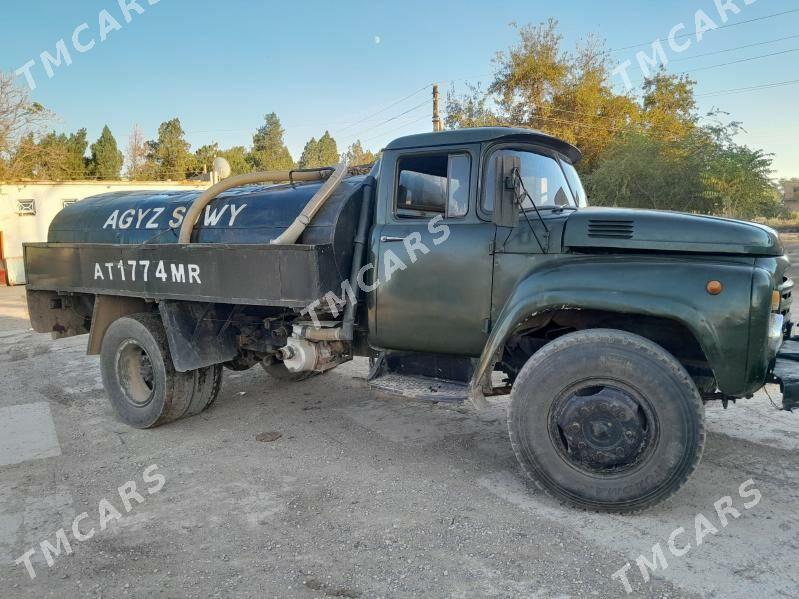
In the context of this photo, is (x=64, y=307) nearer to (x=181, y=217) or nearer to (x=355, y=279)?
(x=181, y=217)

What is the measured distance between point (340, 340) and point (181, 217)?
1.94 m

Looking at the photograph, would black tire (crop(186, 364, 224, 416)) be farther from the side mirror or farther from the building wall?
the building wall

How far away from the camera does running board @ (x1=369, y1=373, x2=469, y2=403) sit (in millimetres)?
3736

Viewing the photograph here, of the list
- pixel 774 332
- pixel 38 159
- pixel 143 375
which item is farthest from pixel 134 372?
pixel 38 159

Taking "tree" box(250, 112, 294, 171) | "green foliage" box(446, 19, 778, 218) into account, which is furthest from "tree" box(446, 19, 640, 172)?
"tree" box(250, 112, 294, 171)

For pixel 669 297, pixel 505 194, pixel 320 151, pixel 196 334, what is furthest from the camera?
pixel 320 151

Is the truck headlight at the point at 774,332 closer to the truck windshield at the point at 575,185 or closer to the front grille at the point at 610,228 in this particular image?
the front grille at the point at 610,228

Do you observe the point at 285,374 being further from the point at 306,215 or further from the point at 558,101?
the point at 558,101

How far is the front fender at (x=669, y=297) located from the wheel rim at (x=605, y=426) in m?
0.44

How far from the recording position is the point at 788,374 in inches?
121

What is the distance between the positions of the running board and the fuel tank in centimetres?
89

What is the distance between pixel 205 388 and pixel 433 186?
286 cm

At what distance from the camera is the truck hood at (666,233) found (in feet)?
10.2

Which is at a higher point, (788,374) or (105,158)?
(105,158)
